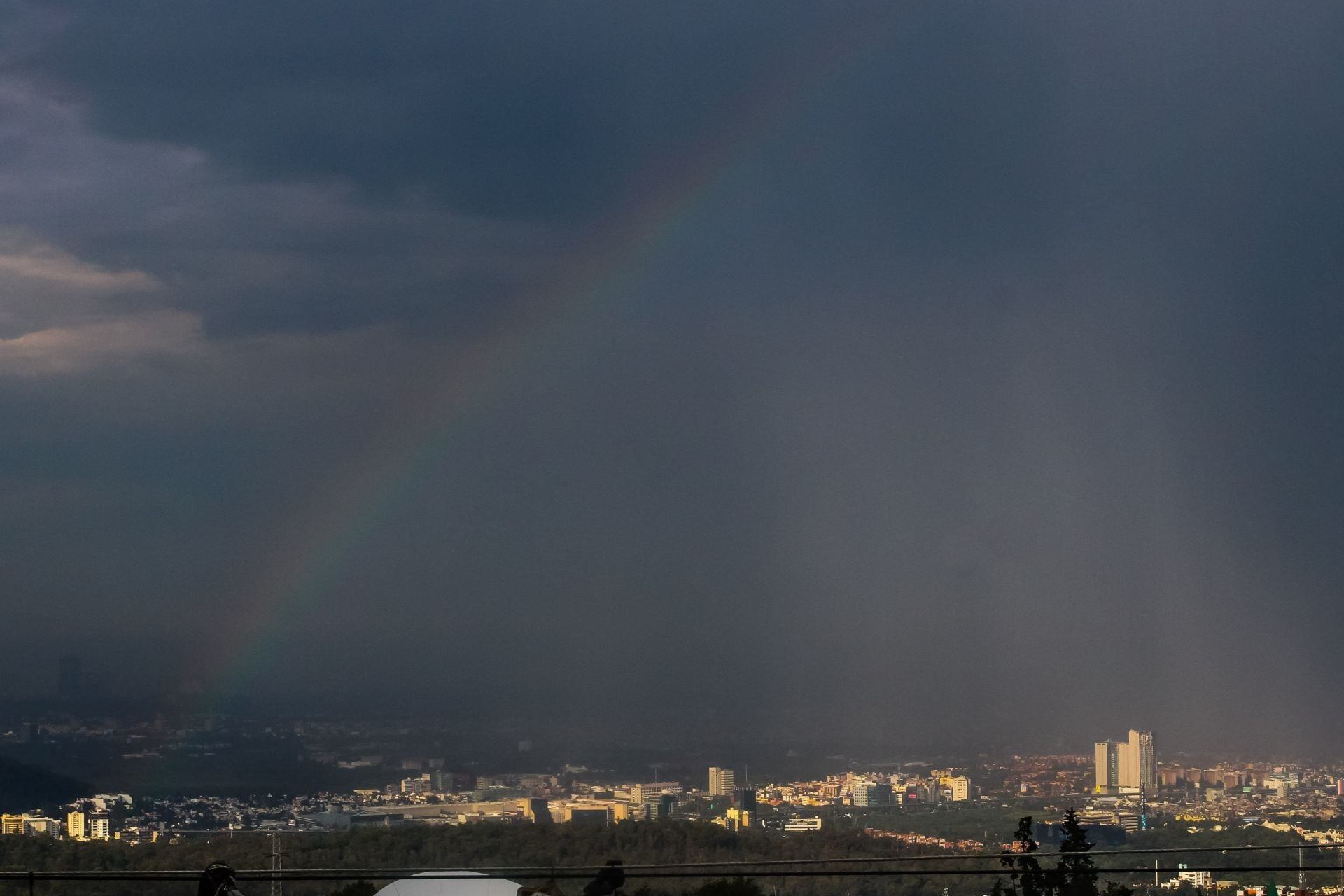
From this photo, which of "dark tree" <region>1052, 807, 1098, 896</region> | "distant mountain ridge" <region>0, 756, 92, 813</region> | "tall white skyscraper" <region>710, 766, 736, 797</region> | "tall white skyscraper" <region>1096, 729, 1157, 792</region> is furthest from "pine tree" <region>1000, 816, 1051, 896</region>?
"tall white skyscraper" <region>1096, 729, 1157, 792</region>

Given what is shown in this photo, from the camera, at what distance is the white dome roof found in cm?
1112

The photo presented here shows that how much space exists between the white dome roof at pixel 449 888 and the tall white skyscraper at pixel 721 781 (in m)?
35.4

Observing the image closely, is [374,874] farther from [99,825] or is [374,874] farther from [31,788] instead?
[31,788]

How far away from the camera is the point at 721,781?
51.5 meters

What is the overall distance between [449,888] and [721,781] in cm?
4113

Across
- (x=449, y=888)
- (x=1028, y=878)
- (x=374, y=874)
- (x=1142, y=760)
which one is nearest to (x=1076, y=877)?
(x=1028, y=878)

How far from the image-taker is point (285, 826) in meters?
33.0

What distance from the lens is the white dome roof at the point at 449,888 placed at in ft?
36.5

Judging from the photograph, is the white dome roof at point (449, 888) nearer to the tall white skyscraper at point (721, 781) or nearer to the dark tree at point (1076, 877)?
the dark tree at point (1076, 877)

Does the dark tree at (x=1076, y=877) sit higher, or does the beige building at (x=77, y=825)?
the dark tree at (x=1076, y=877)

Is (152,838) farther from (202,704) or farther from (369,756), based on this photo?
(202,704)

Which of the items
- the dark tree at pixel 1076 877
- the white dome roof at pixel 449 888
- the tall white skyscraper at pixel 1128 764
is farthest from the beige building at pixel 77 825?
the tall white skyscraper at pixel 1128 764

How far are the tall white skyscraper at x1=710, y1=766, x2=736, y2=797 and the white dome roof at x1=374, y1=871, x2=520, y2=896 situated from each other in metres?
35.4

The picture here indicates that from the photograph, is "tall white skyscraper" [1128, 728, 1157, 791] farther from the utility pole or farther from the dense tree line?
the utility pole
